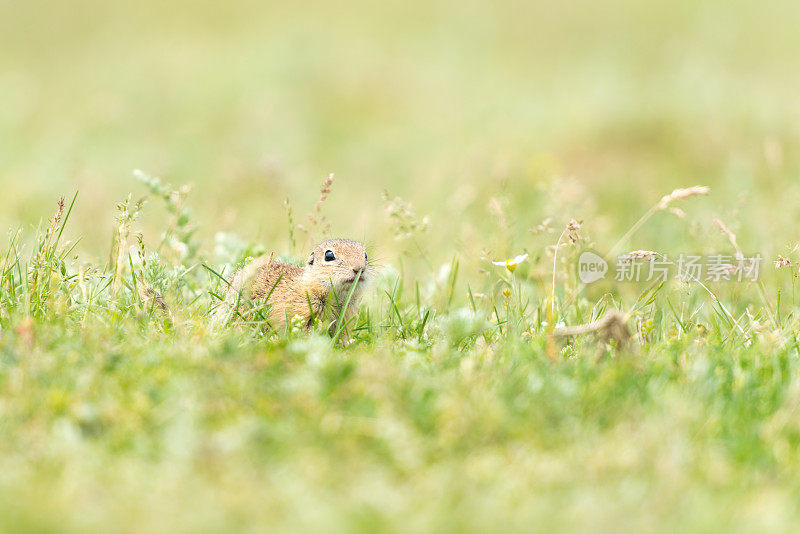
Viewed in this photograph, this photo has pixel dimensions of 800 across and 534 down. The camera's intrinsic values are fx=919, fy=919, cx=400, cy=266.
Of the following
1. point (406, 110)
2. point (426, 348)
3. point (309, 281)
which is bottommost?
point (426, 348)

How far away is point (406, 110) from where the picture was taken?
13.7 m

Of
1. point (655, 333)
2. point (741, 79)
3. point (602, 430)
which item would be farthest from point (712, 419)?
point (741, 79)

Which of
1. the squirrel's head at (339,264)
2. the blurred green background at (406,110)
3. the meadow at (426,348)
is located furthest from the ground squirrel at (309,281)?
the blurred green background at (406,110)

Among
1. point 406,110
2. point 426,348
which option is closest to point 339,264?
point 426,348

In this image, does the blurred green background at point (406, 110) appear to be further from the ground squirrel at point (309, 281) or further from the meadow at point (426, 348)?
the ground squirrel at point (309, 281)

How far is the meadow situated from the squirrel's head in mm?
158

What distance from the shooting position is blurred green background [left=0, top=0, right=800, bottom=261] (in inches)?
343

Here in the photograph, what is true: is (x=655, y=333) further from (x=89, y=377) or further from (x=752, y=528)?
(x=89, y=377)

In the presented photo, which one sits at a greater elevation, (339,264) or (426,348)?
(339,264)

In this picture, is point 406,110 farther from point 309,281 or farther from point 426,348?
point 426,348

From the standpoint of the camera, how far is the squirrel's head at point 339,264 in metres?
5.18

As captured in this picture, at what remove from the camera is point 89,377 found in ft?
11.3

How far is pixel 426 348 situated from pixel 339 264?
121 cm

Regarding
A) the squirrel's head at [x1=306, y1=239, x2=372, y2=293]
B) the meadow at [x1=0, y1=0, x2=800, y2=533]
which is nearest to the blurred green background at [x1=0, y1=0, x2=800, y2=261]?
the meadow at [x1=0, y1=0, x2=800, y2=533]
